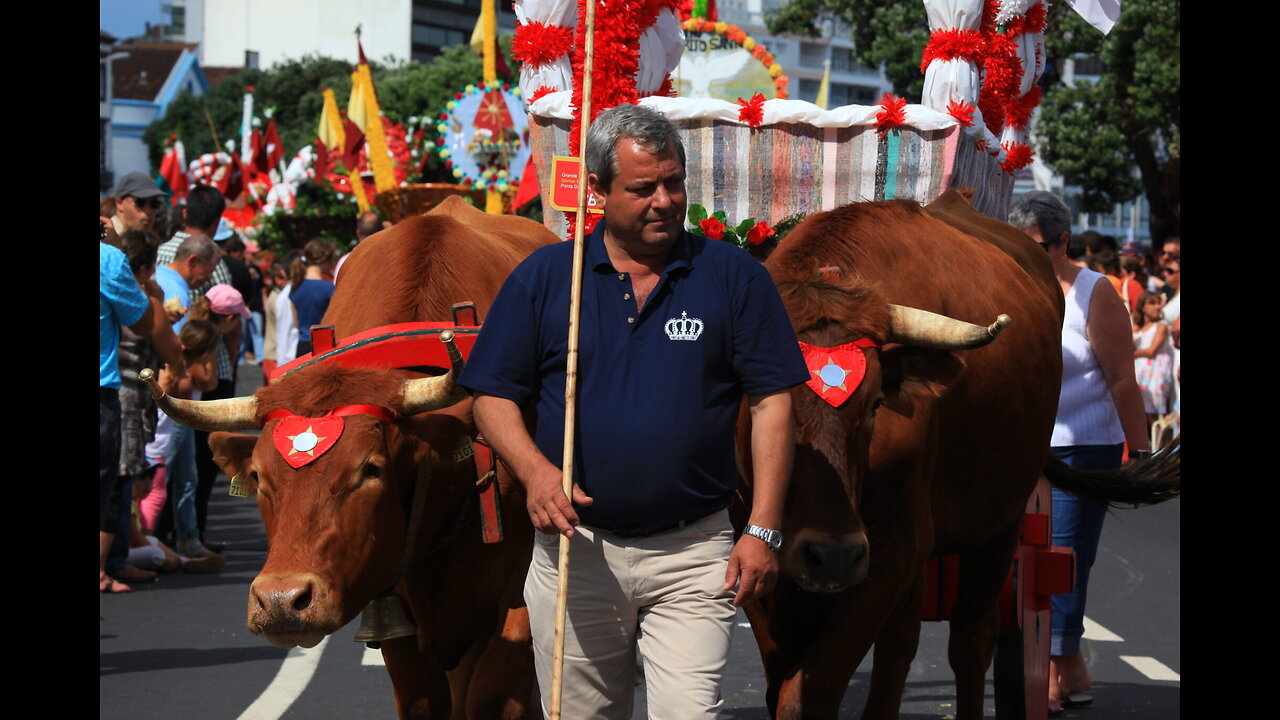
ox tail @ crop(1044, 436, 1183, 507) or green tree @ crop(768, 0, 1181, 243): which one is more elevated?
green tree @ crop(768, 0, 1181, 243)

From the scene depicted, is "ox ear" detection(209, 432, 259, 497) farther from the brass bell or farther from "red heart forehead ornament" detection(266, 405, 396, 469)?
the brass bell

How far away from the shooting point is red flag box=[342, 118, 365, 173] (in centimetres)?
3077

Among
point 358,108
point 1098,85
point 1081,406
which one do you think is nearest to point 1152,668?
point 1081,406

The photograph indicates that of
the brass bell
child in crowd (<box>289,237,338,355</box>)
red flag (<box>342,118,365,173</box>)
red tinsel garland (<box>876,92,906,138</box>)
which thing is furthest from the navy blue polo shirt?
red flag (<box>342,118,365,173</box>)

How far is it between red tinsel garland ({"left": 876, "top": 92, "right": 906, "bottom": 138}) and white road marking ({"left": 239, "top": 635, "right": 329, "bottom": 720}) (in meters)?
3.05

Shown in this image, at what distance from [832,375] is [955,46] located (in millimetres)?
2672

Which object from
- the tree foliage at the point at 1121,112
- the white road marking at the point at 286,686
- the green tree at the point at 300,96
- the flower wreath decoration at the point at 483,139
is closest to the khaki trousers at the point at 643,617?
the white road marking at the point at 286,686

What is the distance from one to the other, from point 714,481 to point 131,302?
4.71m

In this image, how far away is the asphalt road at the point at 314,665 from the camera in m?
6.92

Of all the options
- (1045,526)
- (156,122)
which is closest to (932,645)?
(1045,526)

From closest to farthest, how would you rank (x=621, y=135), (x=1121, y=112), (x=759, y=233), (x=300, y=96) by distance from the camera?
(x=621, y=135), (x=759, y=233), (x=1121, y=112), (x=300, y=96)

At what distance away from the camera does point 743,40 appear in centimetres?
1930

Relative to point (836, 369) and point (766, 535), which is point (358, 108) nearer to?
point (836, 369)

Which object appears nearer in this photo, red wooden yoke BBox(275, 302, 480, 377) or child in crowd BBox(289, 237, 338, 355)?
red wooden yoke BBox(275, 302, 480, 377)
